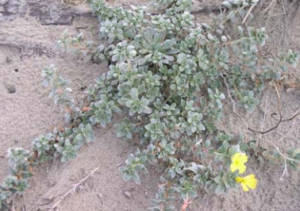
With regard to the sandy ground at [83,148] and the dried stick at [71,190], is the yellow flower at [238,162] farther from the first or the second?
the dried stick at [71,190]

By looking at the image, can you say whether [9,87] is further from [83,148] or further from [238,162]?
[238,162]

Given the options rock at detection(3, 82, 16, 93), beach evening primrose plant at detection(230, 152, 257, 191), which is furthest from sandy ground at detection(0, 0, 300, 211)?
beach evening primrose plant at detection(230, 152, 257, 191)

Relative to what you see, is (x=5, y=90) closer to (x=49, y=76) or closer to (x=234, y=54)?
(x=49, y=76)

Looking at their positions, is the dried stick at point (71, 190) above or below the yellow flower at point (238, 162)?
below

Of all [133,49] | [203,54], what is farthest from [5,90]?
[203,54]

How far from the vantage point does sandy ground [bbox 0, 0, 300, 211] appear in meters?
2.05

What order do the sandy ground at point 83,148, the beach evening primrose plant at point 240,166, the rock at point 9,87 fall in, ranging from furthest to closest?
1. the rock at point 9,87
2. the sandy ground at point 83,148
3. the beach evening primrose plant at point 240,166

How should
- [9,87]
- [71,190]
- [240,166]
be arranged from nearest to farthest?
[240,166] → [71,190] → [9,87]

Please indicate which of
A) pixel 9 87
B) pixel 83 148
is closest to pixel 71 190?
pixel 83 148

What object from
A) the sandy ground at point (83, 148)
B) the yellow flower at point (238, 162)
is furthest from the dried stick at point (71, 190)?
the yellow flower at point (238, 162)

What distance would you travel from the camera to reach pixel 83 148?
7.11 feet

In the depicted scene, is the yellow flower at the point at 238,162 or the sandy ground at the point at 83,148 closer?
the yellow flower at the point at 238,162

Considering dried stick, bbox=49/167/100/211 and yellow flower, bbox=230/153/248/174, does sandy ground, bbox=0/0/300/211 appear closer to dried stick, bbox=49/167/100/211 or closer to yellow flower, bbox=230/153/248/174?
dried stick, bbox=49/167/100/211

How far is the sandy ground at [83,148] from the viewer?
2.05 metres
